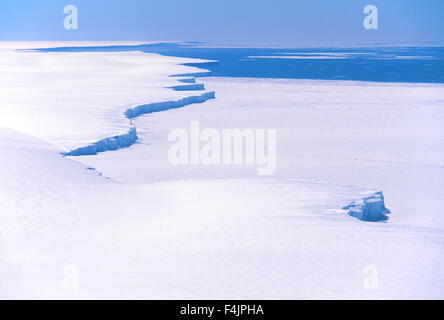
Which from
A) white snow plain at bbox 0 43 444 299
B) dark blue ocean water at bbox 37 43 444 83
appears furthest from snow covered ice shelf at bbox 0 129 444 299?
dark blue ocean water at bbox 37 43 444 83

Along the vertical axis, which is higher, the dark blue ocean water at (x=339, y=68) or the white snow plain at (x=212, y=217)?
the dark blue ocean water at (x=339, y=68)

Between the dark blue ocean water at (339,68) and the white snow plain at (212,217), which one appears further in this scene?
the dark blue ocean water at (339,68)

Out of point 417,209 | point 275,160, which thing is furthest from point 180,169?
point 417,209

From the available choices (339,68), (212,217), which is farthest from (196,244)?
(339,68)

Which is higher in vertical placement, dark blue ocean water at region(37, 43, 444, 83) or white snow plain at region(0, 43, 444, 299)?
dark blue ocean water at region(37, 43, 444, 83)

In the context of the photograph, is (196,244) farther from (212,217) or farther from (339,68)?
(339,68)

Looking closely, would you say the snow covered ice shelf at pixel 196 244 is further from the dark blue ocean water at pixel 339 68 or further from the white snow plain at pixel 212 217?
the dark blue ocean water at pixel 339 68

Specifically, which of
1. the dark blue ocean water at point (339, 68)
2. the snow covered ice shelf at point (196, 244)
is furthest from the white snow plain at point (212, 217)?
the dark blue ocean water at point (339, 68)

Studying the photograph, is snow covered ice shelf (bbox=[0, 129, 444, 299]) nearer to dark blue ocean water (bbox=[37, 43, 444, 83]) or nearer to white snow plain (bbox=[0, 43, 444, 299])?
white snow plain (bbox=[0, 43, 444, 299])
